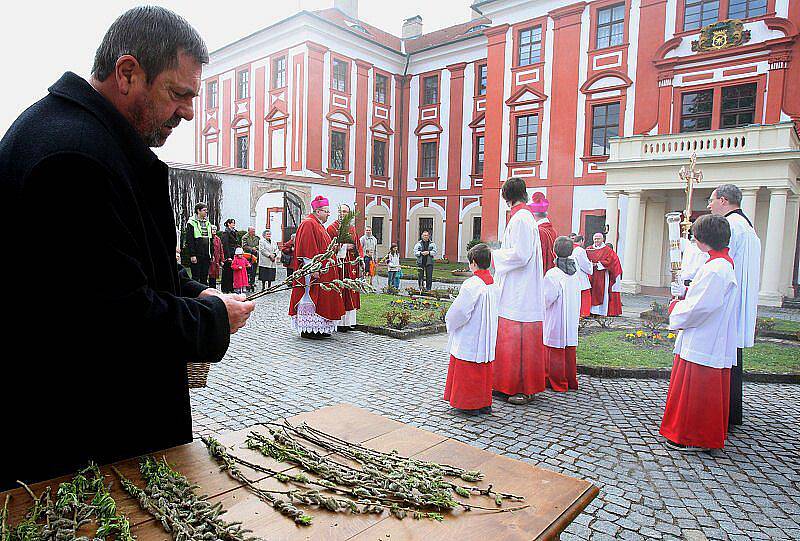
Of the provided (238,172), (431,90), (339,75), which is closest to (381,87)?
(431,90)

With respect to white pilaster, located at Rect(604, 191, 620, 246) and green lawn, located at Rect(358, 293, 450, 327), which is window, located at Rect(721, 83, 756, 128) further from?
green lawn, located at Rect(358, 293, 450, 327)

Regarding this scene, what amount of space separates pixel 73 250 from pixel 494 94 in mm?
25226

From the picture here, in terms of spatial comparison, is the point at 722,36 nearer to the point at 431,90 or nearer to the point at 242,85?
the point at 431,90

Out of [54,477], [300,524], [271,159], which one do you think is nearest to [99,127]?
[54,477]

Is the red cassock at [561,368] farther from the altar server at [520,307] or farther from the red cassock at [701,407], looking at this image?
the red cassock at [701,407]

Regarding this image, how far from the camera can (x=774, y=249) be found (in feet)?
52.6

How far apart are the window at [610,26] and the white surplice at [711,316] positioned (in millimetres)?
19864

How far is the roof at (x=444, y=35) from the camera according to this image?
104ft

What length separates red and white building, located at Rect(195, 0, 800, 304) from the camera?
1762 centimetres

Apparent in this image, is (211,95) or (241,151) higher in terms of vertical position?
(211,95)

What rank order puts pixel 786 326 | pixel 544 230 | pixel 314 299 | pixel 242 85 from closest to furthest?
pixel 544 230
pixel 314 299
pixel 786 326
pixel 242 85

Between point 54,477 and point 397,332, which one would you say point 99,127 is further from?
point 397,332

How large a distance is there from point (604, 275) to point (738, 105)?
11.0 meters

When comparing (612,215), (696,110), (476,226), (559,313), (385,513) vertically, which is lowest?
(559,313)
